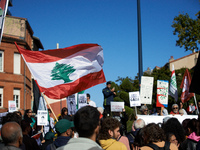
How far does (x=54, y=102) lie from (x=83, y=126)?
137 feet

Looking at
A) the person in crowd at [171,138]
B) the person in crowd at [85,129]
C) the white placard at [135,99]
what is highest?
the white placard at [135,99]

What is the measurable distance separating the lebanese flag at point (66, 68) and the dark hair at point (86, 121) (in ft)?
20.0

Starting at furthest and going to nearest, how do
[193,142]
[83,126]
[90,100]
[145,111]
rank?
[90,100] < [145,111] < [193,142] < [83,126]

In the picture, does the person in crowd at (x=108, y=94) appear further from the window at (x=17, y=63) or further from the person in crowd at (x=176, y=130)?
the window at (x=17, y=63)

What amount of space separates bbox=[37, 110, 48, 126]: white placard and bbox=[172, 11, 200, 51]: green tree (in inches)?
664

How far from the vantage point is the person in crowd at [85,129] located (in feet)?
8.94

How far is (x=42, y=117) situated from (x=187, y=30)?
1792 cm

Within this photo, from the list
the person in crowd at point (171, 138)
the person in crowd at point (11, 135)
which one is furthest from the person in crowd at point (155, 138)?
the person in crowd at point (11, 135)

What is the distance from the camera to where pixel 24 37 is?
36.6 m

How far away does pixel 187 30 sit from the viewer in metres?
25.2

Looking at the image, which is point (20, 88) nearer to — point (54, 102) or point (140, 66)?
point (54, 102)

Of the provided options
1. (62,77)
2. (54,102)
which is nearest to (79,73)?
(62,77)

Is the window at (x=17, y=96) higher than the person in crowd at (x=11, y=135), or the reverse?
the window at (x=17, y=96)

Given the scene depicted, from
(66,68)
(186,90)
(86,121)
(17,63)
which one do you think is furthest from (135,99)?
(17,63)
